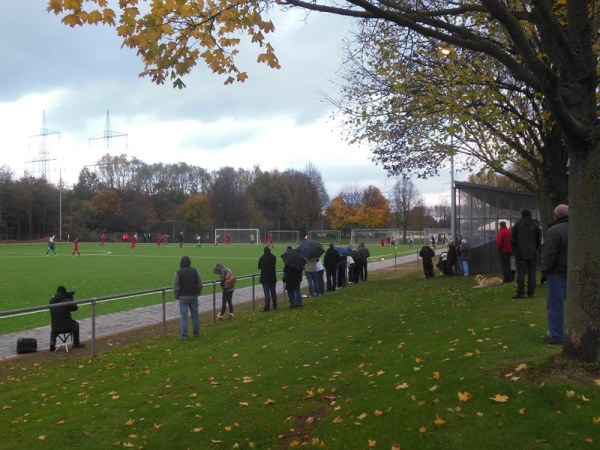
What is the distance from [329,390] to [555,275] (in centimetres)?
312

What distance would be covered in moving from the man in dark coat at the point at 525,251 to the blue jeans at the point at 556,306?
480 centimetres

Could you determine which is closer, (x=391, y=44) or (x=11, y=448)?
(x=11, y=448)

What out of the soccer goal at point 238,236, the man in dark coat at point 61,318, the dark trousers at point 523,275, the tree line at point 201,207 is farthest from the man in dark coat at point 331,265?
the tree line at point 201,207

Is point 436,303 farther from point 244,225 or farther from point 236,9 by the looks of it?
point 244,225

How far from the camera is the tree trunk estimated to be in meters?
5.36

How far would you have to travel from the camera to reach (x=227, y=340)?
35.4 feet

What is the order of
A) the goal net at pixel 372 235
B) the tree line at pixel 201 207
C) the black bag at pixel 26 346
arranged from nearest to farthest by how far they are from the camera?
the black bag at pixel 26 346 < the goal net at pixel 372 235 < the tree line at pixel 201 207

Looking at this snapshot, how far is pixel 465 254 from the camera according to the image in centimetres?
2164

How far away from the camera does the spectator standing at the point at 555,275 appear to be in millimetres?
6598

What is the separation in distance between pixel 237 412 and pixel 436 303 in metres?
8.09

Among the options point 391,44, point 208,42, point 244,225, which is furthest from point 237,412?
point 244,225

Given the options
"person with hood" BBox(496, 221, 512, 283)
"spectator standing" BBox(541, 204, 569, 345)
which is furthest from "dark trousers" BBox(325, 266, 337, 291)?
"spectator standing" BBox(541, 204, 569, 345)

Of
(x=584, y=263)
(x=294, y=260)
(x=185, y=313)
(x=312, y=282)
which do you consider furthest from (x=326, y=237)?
(x=584, y=263)

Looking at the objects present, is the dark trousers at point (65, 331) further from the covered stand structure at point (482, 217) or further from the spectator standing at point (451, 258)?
the covered stand structure at point (482, 217)
